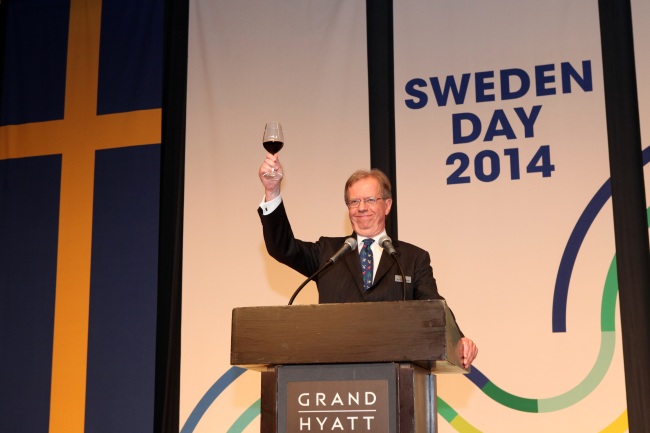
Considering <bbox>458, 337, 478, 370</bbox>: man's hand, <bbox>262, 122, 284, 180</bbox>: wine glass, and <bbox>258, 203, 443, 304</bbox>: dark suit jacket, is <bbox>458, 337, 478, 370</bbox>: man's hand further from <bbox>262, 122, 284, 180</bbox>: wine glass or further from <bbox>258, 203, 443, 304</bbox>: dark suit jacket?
<bbox>262, 122, 284, 180</bbox>: wine glass

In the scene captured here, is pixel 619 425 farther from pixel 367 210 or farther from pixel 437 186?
pixel 367 210

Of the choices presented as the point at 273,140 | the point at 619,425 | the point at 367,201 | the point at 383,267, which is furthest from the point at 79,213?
the point at 619,425

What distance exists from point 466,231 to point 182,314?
1635mm

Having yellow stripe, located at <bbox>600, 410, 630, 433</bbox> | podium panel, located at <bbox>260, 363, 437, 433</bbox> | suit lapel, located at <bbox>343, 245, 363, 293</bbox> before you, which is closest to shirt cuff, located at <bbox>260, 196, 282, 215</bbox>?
suit lapel, located at <bbox>343, 245, 363, 293</bbox>

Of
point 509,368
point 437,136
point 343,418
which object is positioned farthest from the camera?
point 437,136

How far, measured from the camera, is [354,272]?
296 centimetres

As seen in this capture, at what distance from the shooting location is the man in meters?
2.89

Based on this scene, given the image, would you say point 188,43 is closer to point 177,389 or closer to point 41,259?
point 41,259

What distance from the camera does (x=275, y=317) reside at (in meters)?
2.22

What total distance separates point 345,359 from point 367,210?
975mm

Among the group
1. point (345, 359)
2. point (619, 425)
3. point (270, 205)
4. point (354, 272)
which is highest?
point (270, 205)

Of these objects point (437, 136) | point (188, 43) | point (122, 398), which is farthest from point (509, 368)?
point (188, 43)

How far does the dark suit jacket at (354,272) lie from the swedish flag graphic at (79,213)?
2.03 m

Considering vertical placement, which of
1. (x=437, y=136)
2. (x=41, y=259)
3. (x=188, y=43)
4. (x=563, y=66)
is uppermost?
(x=188, y=43)
